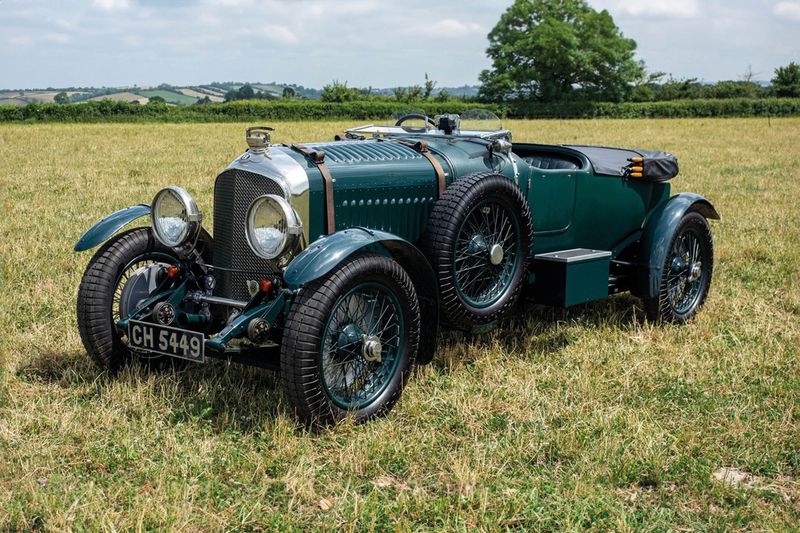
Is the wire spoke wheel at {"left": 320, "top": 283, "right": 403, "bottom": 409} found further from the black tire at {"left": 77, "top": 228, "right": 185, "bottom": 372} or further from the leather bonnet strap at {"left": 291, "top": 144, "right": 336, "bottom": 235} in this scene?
the black tire at {"left": 77, "top": 228, "right": 185, "bottom": 372}

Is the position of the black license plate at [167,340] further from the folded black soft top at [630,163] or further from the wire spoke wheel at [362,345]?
the folded black soft top at [630,163]

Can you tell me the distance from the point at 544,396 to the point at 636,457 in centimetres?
81

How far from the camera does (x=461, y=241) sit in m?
4.59

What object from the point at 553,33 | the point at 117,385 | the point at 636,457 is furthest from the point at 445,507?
the point at 553,33

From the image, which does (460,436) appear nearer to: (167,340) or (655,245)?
(167,340)

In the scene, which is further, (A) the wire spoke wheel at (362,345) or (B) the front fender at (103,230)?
(B) the front fender at (103,230)

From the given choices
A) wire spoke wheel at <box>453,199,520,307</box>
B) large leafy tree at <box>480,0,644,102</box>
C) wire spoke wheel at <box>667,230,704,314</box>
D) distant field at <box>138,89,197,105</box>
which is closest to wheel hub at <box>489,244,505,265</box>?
wire spoke wheel at <box>453,199,520,307</box>

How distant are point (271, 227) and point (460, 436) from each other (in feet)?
4.81

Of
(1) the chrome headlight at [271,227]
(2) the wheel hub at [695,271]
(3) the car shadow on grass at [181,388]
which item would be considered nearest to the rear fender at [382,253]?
(1) the chrome headlight at [271,227]

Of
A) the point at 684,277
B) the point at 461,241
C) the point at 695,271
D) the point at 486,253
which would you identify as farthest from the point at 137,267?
the point at 695,271

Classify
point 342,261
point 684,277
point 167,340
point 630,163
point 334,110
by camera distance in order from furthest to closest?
point 334,110 → point 684,277 → point 630,163 → point 167,340 → point 342,261

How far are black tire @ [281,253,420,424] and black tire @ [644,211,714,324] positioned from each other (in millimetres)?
2432

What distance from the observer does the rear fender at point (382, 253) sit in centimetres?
366

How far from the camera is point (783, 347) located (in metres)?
5.12
